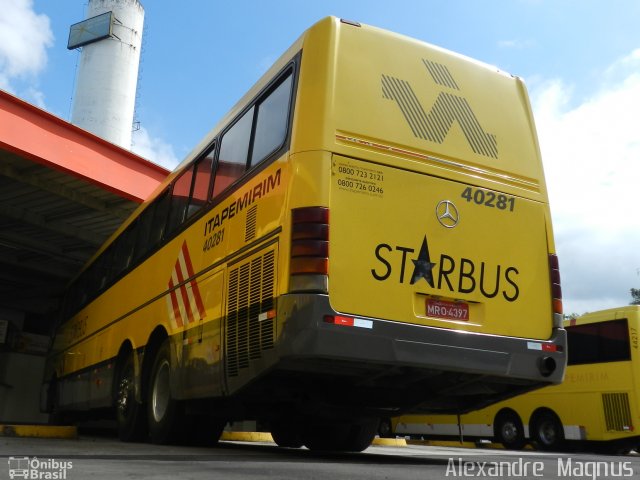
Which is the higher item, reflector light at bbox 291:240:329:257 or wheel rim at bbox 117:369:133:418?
reflector light at bbox 291:240:329:257

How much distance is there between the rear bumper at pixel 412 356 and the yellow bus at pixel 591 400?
768 centimetres

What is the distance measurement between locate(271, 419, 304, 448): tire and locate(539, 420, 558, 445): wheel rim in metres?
7.76

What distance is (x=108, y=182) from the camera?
12984mm

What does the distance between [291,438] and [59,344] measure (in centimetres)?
776

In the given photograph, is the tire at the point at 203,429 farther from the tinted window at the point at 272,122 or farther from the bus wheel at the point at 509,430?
the bus wheel at the point at 509,430

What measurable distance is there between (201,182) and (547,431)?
36.4ft

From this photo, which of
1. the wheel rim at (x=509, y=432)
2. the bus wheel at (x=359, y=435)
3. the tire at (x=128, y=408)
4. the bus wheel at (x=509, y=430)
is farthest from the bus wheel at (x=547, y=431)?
the tire at (x=128, y=408)

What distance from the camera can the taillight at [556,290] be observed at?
21.2ft

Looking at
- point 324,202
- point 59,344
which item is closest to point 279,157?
point 324,202

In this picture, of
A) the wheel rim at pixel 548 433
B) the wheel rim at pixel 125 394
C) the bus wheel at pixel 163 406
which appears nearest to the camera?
the bus wheel at pixel 163 406

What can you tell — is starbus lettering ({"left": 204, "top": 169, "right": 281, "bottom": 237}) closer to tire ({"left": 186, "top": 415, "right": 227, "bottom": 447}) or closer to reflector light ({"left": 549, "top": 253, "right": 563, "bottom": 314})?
tire ({"left": 186, "top": 415, "right": 227, "bottom": 447})

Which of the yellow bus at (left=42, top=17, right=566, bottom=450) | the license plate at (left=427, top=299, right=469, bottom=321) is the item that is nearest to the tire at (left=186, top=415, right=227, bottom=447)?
the yellow bus at (left=42, top=17, right=566, bottom=450)

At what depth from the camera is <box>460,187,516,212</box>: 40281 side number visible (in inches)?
250

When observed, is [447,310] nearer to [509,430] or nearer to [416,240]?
[416,240]
